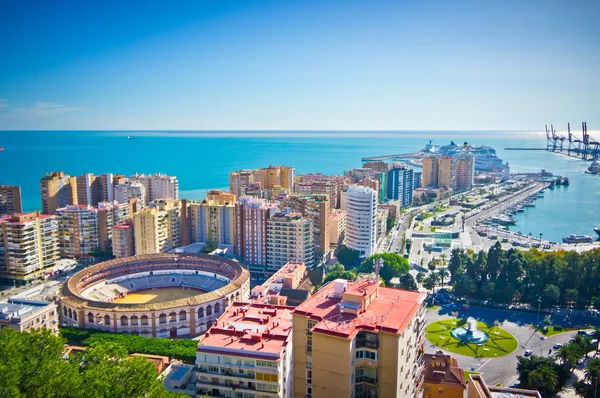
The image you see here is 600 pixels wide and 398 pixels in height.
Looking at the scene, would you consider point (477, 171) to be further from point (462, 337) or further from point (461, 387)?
point (461, 387)

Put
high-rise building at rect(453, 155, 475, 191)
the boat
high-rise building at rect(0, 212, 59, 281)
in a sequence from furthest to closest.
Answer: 1. high-rise building at rect(453, 155, 475, 191)
2. the boat
3. high-rise building at rect(0, 212, 59, 281)

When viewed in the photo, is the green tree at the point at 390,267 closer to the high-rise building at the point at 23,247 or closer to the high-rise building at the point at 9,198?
the high-rise building at the point at 23,247

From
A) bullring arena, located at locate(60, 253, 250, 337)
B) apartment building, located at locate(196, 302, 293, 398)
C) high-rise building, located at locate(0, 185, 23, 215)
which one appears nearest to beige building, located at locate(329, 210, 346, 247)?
bullring arena, located at locate(60, 253, 250, 337)

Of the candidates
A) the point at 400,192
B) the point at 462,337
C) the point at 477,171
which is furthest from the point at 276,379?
the point at 477,171

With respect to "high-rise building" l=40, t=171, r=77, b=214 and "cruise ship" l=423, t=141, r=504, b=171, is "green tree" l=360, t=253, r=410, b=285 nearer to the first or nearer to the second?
"high-rise building" l=40, t=171, r=77, b=214

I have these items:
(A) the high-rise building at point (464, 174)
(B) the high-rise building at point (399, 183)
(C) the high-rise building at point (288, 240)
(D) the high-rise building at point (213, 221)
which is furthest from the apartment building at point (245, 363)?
(A) the high-rise building at point (464, 174)

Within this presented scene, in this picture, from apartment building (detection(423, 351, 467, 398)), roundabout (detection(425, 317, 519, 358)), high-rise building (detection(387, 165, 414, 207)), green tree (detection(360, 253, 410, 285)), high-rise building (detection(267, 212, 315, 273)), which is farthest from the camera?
high-rise building (detection(387, 165, 414, 207))

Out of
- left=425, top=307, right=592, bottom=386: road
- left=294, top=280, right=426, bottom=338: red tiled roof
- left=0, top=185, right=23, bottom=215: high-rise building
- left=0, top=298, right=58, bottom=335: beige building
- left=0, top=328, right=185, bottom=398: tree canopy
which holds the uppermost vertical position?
left=294, top=280, right=426, bottom=338: red tiled roof

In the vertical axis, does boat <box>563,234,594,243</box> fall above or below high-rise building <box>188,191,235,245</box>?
below
